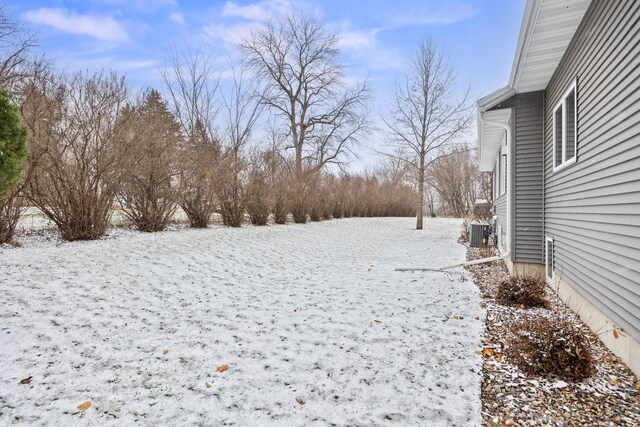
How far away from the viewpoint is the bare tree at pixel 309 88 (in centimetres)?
2277

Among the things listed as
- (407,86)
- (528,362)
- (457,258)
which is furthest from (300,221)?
(528,362)

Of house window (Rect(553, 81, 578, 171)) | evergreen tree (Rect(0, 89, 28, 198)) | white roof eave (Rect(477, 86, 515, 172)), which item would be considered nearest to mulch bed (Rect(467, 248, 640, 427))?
house window (Rect(553, 81, 578, 171))

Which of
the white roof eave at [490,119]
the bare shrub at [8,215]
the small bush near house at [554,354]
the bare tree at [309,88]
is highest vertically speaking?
the bare tree at [309,88]

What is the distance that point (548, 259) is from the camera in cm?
562

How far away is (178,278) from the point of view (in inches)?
200

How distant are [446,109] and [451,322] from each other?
499 inches

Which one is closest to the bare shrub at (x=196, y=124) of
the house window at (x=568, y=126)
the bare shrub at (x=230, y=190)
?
the bare shrub at (x=230, y=190)

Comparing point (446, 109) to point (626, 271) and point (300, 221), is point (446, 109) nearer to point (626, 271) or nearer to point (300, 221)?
point (300, 221)

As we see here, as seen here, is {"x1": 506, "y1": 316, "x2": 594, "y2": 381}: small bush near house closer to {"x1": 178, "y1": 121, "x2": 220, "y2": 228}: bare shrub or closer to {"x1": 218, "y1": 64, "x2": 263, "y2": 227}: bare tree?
{"x1": 178, "y1": 121, "x2": 220, "y2": 228}: bare shrub

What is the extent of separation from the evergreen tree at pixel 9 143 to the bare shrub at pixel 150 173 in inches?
169

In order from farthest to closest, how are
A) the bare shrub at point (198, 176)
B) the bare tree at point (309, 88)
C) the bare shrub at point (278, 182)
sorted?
the bare tree at point (309, 88) < the bare shrub at point (278, 182) < the bare shrub at point (198, 176)

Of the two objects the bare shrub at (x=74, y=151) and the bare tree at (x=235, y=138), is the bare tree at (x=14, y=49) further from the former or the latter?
the bare tree at (x=235, y=138)

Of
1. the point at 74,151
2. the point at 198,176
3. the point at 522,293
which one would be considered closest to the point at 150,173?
the point at 198,176

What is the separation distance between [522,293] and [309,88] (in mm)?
21657
